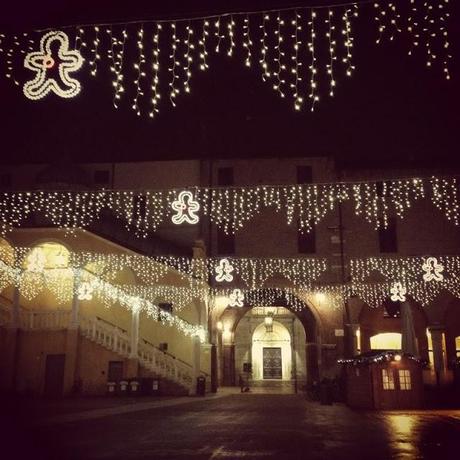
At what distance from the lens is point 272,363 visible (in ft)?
96.8

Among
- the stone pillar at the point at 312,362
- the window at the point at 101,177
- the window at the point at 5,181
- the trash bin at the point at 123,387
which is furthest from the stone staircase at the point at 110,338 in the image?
the window at the point at 101,177

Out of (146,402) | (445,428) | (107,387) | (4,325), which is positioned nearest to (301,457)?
(445,428)

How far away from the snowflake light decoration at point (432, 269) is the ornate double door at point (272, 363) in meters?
11.6

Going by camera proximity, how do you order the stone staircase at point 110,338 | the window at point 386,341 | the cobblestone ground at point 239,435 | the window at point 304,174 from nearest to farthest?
the cobblestone ground at point 239,435
the stone staircase at point 110,338
the window at point 304,174
the window at point 386,341

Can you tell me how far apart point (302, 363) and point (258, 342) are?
301 centimetres

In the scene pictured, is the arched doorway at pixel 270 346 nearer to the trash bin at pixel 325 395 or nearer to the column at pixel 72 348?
the trash bin at pixel 325 395

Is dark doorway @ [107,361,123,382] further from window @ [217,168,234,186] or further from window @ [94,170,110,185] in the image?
window @ [217,168,234,186]

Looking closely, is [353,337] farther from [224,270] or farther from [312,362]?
[224,270]

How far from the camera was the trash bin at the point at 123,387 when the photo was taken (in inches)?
725

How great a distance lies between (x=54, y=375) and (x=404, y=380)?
12.9 metres

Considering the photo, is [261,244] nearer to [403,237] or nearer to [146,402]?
[403,237]

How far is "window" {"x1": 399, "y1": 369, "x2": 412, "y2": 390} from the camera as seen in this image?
15.3 m

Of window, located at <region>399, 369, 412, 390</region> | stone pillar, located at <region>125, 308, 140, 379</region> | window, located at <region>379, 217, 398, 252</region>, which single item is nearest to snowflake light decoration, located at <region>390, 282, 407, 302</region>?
window, located at <region>379, 217, 398, 252</region>

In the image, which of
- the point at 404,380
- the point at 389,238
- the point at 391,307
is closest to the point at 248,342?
the point at 391,307
